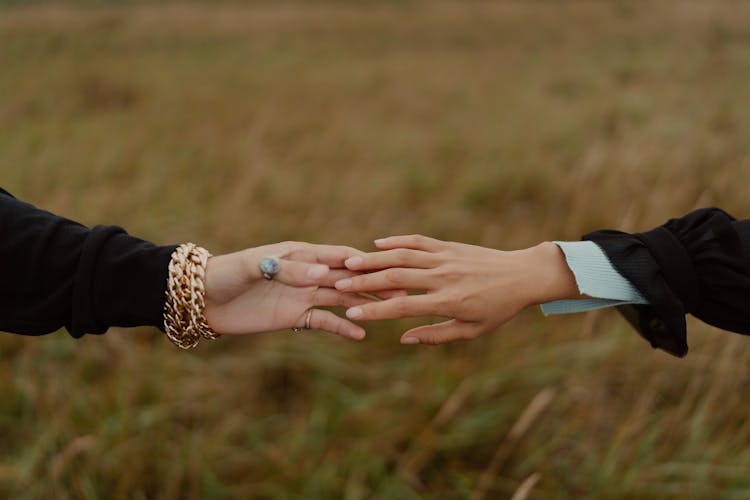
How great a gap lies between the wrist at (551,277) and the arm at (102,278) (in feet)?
1.45

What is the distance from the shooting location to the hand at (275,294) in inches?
55.8

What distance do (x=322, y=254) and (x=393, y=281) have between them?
226 millimetres

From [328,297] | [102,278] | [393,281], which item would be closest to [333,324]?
[328,297]

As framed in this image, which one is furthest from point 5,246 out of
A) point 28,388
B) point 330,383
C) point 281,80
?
point 281,80

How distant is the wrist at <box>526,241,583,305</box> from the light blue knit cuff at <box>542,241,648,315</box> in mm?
24

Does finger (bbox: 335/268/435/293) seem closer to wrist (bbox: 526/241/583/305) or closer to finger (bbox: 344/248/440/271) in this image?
finger (bbox: 344/248/440/271)

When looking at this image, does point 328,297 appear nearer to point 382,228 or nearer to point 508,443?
point 508,443

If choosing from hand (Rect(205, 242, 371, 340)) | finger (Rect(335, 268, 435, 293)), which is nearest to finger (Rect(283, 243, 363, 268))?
hand (Rect(205, 242, 371, 340))

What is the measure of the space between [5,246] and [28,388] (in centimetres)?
109

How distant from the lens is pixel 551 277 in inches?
55.7

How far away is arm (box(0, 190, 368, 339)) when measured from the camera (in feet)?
4.31

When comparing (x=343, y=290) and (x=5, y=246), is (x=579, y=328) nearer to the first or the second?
(x=343, y=290)

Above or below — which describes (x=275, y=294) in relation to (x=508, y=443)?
above

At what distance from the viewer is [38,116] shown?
19.0ft
